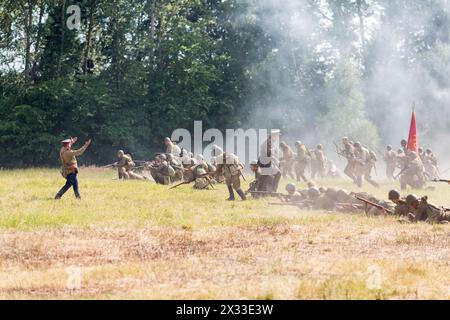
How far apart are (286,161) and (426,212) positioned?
14.3m

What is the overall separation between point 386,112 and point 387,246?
38.7m

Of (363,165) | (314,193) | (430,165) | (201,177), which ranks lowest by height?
(314,193)

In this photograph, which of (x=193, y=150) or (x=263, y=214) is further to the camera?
(x=193, y=150)

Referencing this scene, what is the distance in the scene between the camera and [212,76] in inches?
1742

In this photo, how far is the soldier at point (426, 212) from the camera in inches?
590

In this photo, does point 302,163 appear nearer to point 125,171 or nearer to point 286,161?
point 286,161

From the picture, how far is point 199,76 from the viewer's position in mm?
44438

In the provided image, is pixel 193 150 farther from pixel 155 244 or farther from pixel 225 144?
pixel 155 244

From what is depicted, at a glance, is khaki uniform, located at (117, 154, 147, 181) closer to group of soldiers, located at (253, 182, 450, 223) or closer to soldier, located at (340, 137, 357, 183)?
soldier, located at (340, 137, 357, 183)

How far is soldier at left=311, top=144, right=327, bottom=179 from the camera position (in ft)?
103

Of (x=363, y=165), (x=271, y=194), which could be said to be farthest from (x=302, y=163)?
(x=271, y=194)

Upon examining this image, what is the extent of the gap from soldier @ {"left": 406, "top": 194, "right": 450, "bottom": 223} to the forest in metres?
28.2

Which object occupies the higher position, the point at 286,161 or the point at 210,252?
the point at 286,161
